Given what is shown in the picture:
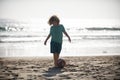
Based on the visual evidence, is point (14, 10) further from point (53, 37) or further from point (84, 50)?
point (53, 37)

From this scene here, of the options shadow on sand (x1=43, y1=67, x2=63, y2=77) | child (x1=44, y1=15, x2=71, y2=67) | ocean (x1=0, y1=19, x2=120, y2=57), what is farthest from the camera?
ocean (x1=0, y1=19, x2=120, y2=57)

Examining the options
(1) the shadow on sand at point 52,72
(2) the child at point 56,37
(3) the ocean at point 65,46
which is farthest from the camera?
(3) the ocean at point 65,46

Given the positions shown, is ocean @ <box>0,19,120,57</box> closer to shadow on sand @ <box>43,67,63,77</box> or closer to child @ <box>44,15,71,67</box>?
child @ <box>44,15,71,67</box>

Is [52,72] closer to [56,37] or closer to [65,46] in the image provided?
[56,37]

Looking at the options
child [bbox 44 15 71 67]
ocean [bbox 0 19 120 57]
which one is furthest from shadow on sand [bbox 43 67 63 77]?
ocean [bbox 0 19 120 57]

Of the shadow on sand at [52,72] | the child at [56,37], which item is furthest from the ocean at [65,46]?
the shadow on sand at [52,72]

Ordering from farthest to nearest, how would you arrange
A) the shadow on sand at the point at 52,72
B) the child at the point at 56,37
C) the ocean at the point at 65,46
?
the ocean at the point at 65,46, the child at the point at 56,37, the shadow on sand at the point at 52,72

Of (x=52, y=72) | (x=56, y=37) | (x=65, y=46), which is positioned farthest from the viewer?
(x=65, y=46)

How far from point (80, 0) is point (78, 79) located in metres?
44.9

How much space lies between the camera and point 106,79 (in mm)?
6219

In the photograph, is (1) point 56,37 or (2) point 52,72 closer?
(2) point 52,72

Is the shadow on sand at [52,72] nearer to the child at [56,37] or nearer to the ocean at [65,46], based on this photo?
the child at [56,37]

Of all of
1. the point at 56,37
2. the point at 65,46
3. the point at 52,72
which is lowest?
the point at 52,72

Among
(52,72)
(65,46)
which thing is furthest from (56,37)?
(65,46)
